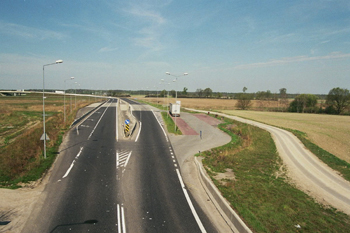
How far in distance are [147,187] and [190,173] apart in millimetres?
4181

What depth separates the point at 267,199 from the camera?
41.6 ft

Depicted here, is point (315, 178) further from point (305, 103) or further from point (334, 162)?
point (305, 103)

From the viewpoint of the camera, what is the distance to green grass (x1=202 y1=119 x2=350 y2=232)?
10.2 m

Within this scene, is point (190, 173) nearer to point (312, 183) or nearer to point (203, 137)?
point (312, 183)

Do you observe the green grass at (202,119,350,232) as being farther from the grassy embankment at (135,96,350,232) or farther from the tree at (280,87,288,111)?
the tree at (280,87,288,111)

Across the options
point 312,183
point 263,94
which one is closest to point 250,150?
point 312,183

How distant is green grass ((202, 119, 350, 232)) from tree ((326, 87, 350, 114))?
7564 centimetres

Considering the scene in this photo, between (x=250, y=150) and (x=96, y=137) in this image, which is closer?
(x=250, y=150)

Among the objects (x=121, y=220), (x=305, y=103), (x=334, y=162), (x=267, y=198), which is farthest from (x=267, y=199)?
(x=305, y=103)

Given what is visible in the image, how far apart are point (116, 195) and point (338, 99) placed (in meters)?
92.4

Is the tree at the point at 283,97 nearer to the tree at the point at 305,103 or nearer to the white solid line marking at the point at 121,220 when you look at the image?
the tree at the point at 305,103

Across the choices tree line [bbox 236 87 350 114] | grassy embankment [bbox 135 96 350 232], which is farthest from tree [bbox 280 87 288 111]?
grassy embankment [bbox 135 96 350 232]

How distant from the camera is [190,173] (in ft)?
57.5

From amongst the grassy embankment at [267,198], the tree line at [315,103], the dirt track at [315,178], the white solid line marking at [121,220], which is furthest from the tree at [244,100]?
the white solid line marking at [121,220]
